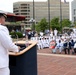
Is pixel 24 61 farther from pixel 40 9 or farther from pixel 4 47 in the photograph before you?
pixel 40 9

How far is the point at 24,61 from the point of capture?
4758 millimetres

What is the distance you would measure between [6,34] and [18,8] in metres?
153

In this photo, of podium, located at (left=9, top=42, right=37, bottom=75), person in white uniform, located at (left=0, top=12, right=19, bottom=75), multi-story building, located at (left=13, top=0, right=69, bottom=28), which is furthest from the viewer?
multi-story building, located at (left=13, top=0, right=69, bottom=28)

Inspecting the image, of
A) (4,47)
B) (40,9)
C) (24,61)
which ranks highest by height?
(40,9)

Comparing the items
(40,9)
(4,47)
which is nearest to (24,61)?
(4,47)

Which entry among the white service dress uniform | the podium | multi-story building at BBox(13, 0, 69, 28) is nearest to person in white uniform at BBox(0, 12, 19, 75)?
the white service dress uniform

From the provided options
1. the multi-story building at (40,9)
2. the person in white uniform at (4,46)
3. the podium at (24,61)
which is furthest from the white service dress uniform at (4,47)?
the multi-story building at (40,9)

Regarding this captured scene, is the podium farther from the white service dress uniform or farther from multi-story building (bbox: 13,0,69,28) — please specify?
multi-story building (bbox: 13,0,69,28)

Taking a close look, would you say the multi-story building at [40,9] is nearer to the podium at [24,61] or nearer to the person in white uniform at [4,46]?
the podium at [24,61]

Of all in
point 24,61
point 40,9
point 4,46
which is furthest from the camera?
point 40,9

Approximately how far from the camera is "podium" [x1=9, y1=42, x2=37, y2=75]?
4.72 meters

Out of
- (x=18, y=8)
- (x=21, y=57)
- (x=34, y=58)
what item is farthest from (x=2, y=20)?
(x=18, y=8)

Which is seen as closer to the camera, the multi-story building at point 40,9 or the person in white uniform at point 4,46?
the person in white uniform at point 4,46

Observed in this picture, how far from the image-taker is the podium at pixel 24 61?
4721 mm
